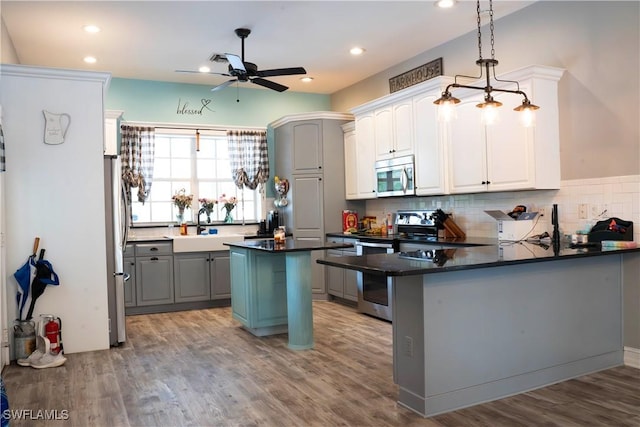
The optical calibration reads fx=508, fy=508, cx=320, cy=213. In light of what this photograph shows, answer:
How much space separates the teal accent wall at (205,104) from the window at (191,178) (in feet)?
0.69

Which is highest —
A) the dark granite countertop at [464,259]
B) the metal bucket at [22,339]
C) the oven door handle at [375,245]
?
the dark granite countertop at [464,259]

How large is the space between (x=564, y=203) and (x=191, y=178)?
4.74 meters

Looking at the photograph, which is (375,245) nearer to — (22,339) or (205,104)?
(205,104)

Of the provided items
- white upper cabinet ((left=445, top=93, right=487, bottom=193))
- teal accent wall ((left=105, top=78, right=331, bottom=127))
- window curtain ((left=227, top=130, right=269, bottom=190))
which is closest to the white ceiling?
teal accent wall ((left=105, top=78, right=331, bottom=127))

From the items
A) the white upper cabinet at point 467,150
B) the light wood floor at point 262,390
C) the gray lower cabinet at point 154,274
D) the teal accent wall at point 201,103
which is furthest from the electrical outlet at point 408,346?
the teal accent wall at point 201,103

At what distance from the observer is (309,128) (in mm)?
6695

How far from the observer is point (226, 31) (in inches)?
196

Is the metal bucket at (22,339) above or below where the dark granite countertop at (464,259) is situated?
below

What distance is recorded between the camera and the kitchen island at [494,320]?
9.35 ft

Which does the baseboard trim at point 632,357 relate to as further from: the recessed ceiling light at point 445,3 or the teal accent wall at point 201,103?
the teal accent wall at point 201,103

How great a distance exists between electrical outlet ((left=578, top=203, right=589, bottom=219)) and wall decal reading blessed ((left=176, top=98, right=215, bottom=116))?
4.84 meters

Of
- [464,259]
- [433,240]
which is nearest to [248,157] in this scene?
[433,240]

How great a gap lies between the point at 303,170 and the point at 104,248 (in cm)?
296

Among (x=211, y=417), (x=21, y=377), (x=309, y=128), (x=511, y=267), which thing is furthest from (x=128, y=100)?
(x=511, y=267)
